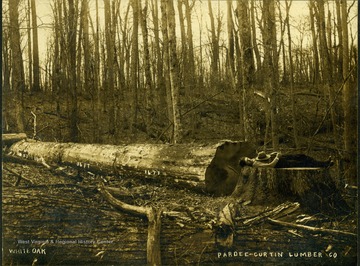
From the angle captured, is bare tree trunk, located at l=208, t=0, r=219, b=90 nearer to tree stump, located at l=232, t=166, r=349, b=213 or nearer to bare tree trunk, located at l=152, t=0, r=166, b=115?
bare tree trunk, located at l=152, t=0, r=166, b=115

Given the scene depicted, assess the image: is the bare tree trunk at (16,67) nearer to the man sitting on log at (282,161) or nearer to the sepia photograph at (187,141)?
the sepia photograph at (187,141)

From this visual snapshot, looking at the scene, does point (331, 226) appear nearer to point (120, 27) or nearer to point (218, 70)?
point (218, 70)

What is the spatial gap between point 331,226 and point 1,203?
400cm

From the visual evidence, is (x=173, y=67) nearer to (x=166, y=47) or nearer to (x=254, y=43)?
(x=166, y=47)

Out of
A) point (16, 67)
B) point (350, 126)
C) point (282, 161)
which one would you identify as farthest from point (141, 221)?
point (350, 126)

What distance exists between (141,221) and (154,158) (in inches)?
31.5

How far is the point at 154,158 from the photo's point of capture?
4699 mm

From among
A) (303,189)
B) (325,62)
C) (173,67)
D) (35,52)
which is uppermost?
(35,52)

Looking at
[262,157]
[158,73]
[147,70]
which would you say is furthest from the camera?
[147,70]

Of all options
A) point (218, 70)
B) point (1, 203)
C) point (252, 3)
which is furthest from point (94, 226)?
point (252, 3)

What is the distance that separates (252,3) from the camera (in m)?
4.75

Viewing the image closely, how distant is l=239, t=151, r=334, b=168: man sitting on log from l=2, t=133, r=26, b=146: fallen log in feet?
9.00

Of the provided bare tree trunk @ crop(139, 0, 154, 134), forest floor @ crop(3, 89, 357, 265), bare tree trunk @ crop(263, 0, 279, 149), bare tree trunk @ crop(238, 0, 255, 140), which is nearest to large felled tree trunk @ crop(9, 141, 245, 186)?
forest floor @ crop(3, 89, 357, 265)

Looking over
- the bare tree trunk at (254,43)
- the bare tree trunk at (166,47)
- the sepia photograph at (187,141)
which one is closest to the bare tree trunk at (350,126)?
the sepia photograph at (187,141)
